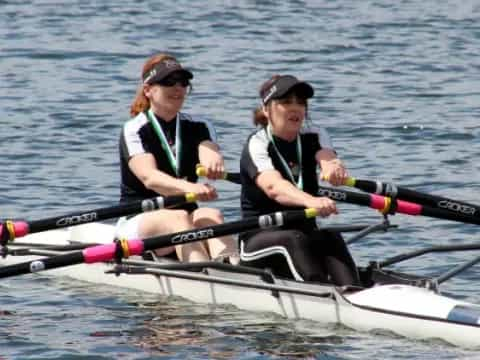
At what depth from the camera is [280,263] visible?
496 inches

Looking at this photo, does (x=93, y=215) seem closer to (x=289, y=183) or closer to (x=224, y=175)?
(x=224, y=175)

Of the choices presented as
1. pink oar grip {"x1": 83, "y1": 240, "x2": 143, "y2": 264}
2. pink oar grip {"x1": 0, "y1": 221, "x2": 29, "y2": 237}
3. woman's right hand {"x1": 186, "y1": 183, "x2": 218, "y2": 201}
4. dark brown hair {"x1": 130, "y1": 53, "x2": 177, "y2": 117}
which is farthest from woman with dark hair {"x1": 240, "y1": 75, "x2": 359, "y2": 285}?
pink oar grip {"x1": 0, "y1": 221, "x2": 29, "y2": 237}

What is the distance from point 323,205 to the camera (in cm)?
1208

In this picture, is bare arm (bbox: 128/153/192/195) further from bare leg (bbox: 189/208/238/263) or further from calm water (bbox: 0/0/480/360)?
calm water (bbox: 0/0/480/360)

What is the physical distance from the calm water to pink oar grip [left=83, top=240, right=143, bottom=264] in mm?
606

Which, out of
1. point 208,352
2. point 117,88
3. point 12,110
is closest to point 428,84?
point 117,88

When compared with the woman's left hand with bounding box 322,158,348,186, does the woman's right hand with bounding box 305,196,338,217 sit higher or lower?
lower

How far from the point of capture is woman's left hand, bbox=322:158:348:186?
12.5m

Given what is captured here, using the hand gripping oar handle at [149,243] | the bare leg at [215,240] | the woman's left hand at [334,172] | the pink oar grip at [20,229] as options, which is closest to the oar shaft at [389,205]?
the woman's left hand at [334,172]

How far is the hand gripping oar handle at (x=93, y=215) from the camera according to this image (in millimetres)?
13141

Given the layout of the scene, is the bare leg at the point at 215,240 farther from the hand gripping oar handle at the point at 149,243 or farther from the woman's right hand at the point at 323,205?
the woman's right hand at the point at 323,205

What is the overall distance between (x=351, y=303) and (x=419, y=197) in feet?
4.26

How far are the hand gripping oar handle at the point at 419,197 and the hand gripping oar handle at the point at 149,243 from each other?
772 millimetres

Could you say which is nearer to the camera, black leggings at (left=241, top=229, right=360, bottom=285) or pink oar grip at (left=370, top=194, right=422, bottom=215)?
black leggings at (left=241, top=229, right=360, bottom=285)
